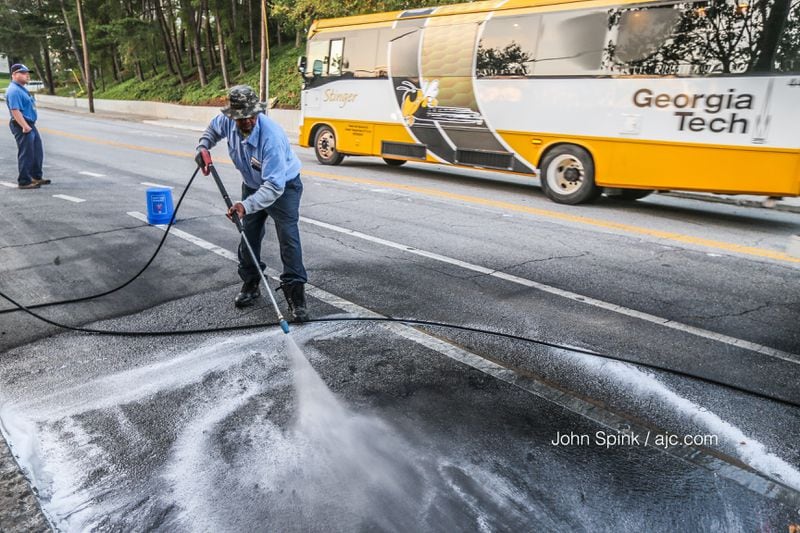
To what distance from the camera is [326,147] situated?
14.1m

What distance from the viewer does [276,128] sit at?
415cm

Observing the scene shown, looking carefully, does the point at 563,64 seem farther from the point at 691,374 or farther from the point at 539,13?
the point at 691,374

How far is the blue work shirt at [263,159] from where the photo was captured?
401cm

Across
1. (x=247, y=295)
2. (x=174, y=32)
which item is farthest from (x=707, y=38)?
(x=174, y=32)

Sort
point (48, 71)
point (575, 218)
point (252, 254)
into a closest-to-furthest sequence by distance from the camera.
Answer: point (252, 254), point (575, 218), point (48, 71)

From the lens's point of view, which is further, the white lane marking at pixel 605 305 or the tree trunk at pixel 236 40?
the tree trunk at pixel 236 40

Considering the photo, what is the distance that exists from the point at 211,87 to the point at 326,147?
2133 centimetres

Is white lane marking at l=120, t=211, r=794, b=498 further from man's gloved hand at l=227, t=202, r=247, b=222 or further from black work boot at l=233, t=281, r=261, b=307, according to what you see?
man's gloved hand at l=227, t=202, r=247, b=222

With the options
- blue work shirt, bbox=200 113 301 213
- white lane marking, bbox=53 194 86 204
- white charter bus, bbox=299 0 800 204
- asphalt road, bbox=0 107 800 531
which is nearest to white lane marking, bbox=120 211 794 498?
asphalt road, bbox=0 107 800 531

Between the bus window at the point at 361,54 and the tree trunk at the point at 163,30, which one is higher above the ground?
the tree trunk at the point at 163,30

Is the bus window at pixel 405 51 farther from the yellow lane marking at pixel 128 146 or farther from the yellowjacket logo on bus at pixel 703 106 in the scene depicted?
the yellowjacket logo on bus at pixel 703 106

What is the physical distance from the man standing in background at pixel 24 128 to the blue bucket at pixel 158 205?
3408 mm

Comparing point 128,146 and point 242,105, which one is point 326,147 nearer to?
point 128,146

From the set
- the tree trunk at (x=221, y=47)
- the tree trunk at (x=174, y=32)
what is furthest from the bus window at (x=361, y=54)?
the tree trunk at (x=174, y=32)
